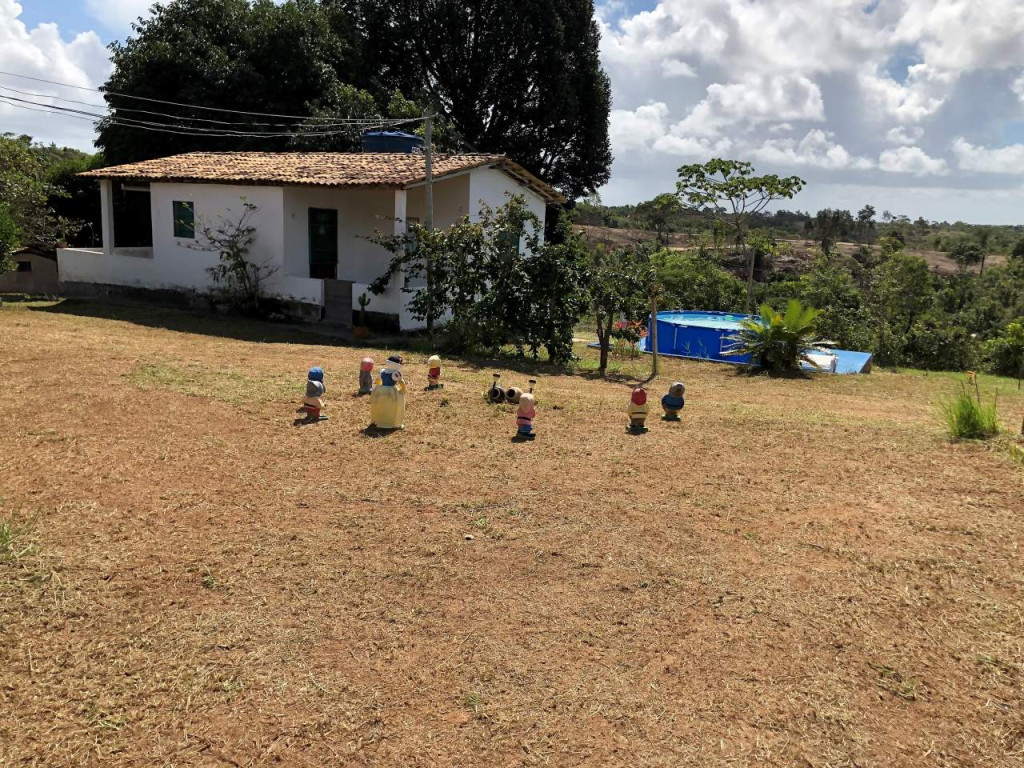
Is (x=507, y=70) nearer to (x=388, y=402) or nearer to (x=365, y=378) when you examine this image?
(x=365, y=378)

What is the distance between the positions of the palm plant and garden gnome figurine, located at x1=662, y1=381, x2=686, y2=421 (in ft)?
23.2

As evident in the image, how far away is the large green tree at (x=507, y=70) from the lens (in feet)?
93.8

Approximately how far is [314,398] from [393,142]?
14382mm

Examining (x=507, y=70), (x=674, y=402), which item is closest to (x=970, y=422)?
(x=674, y=402)

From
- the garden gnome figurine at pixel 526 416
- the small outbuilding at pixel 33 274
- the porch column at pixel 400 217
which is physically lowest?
the garden gnome figurine at pixel 526 416

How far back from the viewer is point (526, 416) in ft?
24.1

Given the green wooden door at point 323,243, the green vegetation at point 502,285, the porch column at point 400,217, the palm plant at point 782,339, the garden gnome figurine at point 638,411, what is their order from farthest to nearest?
the green wooden door at point 323,243 → the porch column at point 400,217 → the palm plant at point 782,339 → the green vegetation at point 502,285 → the garden gnome figurine at point 638,411

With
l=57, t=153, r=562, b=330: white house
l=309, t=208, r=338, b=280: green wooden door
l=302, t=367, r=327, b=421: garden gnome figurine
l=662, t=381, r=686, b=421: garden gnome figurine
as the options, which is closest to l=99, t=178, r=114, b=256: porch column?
l=57, t=153, r=562, b=330: white house

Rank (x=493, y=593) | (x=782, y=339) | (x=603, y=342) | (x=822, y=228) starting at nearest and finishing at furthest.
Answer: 1. (x=493, y=593)
2. (x=603, y=342)
3. (x=782, y=339)
4. (x=822, y=228)

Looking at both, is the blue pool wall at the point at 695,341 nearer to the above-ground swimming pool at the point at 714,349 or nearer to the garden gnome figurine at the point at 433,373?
the above-ground swimming pool at the point at 714,349

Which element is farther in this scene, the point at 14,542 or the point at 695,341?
the point at 695,341

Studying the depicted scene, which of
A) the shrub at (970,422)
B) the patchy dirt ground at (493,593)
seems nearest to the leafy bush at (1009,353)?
the shrub at (970,422)

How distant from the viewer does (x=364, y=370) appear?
8.74 meters

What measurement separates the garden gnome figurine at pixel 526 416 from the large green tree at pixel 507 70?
23.0 m
